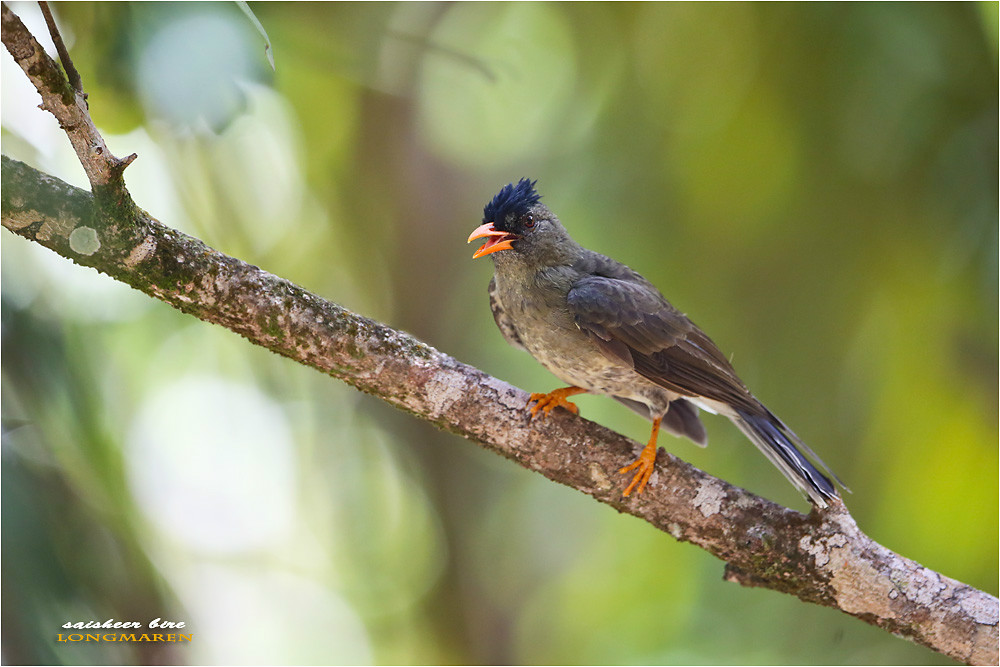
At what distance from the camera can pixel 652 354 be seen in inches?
114

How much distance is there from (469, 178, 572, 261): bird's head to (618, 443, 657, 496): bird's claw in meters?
0.99

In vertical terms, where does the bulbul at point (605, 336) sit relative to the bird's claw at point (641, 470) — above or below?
above

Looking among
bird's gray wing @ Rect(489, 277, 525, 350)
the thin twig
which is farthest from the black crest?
the thin twig

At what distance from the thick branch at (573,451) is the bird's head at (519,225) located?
0.76 m

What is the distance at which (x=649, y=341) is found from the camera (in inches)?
114

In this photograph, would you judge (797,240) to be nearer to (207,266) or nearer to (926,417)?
(926,417)

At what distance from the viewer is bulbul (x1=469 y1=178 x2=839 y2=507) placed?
2859 mm

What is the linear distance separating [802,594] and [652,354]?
1028 mm

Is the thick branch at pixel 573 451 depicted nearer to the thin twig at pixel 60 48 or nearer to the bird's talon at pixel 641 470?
the bird's talon at pixel 641 470

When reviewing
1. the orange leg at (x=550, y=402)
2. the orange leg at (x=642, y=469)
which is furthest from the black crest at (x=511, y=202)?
the orange leg at (x=642, y=469)

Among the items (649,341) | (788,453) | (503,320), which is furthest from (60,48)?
(788,453)

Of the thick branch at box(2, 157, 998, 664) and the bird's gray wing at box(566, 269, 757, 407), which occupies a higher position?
the bird's gray wing at box(566, 269, 757, 407)

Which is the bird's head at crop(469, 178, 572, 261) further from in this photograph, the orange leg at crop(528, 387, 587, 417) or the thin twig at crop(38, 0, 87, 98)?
the thin twig at crop(38, 0, 87, 98)

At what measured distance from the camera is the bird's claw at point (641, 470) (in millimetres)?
2621
